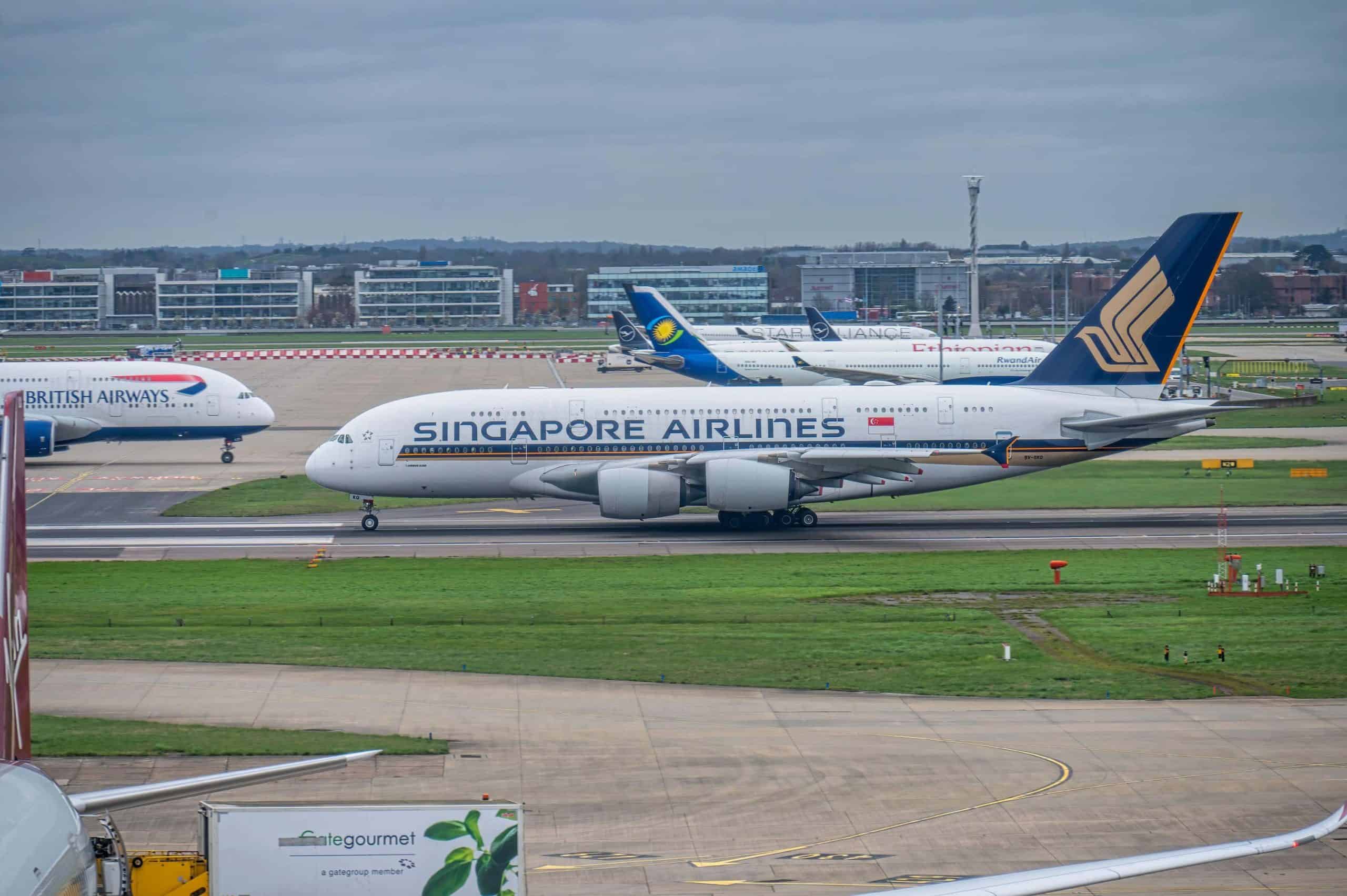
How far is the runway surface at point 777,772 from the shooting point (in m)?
18.6

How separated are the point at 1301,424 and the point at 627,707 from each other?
59191mm

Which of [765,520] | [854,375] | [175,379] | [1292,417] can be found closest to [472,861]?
[765,520]

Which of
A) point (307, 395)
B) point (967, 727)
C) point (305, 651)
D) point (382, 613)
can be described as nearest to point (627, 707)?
point (967, 727)

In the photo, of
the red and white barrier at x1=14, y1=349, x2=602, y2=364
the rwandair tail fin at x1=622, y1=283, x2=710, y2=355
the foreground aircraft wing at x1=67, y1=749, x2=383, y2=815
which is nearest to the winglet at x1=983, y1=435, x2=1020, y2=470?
the foreground aircraft wing at x1=67, y1=749, x2=383, y2=815

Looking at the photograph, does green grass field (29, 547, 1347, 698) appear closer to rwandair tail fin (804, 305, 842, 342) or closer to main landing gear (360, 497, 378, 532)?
main landing gear (360, 497, 378, 532)

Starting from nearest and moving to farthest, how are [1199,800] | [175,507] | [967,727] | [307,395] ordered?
[1199,800] < [967,727] < [175,507] < [307,395]

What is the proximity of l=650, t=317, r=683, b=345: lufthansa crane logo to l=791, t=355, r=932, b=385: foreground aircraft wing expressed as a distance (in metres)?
7.96

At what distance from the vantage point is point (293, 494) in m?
55.4

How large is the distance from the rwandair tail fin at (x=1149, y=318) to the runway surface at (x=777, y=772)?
896 inches

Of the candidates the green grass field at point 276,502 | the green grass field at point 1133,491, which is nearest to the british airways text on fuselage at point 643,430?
the green grass field at point 276,502

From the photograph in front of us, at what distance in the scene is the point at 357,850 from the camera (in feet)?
47.8

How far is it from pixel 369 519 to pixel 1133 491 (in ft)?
89.9

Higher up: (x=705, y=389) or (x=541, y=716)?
(x=705, y=389)

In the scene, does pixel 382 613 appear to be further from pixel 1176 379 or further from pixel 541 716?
pixel 1176 379
